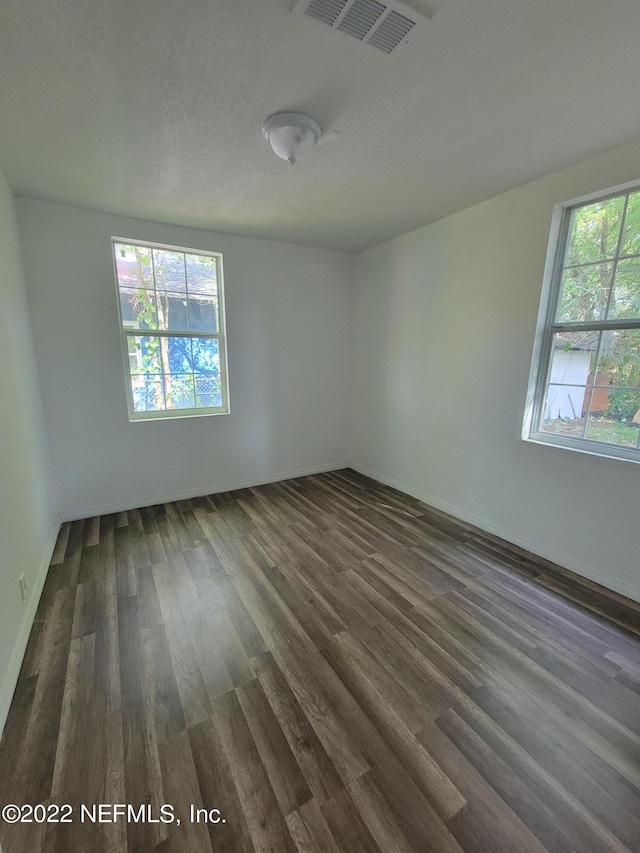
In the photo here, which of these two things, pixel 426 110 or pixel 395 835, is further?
pixel 426 110

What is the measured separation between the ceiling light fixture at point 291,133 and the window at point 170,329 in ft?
5.96

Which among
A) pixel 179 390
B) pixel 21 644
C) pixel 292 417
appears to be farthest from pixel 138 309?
pixel 21 644

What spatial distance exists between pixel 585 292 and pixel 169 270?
3408 mm

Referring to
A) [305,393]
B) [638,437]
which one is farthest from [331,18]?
[305,393]

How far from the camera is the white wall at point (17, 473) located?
5.22 feet

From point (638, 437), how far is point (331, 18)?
102 inches

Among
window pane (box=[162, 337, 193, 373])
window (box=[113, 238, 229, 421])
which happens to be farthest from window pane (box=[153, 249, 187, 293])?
window pane (box=[162, 337, 193, 373])

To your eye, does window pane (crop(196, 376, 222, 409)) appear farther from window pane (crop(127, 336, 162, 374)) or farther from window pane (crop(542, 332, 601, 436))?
window pane (crop(542, 332, 601, 436))

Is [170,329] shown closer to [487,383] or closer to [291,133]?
[291,133]

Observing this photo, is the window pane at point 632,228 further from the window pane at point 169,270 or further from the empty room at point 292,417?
the window pane at point 169,270

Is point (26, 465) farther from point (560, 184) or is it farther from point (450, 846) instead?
point (560, 184)

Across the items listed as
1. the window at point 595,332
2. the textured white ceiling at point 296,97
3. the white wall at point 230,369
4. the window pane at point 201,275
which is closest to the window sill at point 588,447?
the window at point 595,332

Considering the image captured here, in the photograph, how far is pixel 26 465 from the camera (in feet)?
7.11

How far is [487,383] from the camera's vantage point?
2803mm
